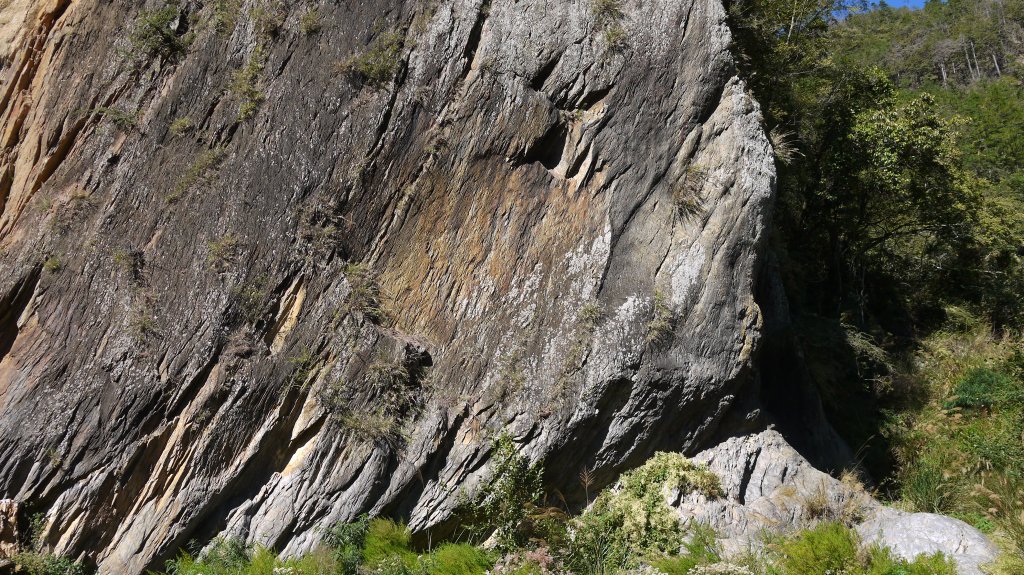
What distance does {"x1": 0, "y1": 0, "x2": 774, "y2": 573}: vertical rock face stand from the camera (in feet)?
20.2

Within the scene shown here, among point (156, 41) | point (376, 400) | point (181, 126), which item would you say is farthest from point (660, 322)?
point (156, 41)

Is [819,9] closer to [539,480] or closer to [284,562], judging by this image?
[539,480]

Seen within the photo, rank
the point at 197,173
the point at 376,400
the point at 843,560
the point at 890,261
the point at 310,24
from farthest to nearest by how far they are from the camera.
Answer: the point at 890,261, the point at 310,24, the point at 197,173, the point at 376,400, the point at 843,560

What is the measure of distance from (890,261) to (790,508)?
8.75 metres

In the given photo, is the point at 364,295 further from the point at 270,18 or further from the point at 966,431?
the point at 966,431

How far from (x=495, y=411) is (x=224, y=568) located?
278 centimetres

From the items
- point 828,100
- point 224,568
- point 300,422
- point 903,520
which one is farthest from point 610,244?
point 828,100

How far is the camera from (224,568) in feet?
19.0

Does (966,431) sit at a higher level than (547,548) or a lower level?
higher

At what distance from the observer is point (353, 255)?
6.75 meters

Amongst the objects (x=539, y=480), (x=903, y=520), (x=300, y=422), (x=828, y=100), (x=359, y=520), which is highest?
(x=828, y=100)

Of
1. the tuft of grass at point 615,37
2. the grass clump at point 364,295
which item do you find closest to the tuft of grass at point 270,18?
the grass clump at point 364,295

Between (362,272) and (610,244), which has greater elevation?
(610,244)

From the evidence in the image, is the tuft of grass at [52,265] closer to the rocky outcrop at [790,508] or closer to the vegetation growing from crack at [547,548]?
the vegetation growing from crack at [547,548]
